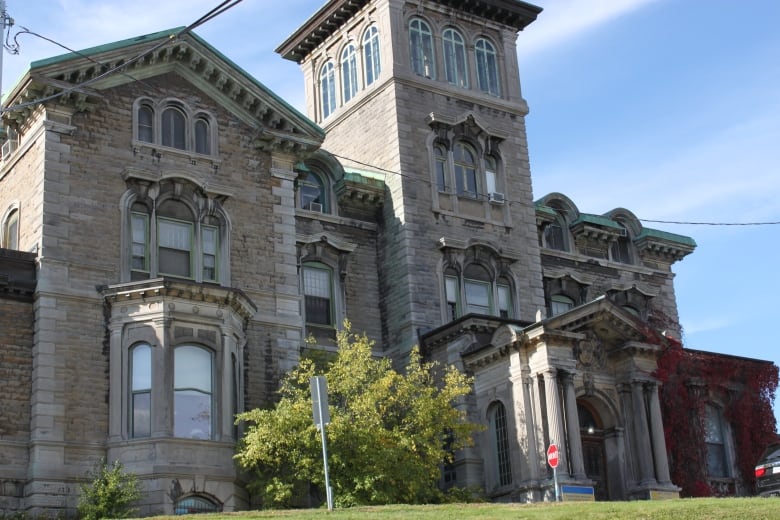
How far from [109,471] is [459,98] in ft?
62.9

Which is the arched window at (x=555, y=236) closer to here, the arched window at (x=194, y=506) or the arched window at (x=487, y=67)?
the arched window at (x=487, y=67)

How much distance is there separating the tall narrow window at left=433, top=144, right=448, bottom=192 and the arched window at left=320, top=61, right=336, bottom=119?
5.52m

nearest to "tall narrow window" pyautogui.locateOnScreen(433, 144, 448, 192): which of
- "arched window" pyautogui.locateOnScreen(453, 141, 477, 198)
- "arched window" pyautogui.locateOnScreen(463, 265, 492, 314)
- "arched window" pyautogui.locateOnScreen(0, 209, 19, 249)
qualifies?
"arched window" pyautogui.locateOnScreen(453, 141, 477, 198)

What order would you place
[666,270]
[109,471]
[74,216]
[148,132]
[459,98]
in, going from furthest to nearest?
[666,270] < [459,98] < [148,132] < [74,216] < [109,471]

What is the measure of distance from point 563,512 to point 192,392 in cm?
1042

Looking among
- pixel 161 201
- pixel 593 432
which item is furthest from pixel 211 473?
pixel 593 432

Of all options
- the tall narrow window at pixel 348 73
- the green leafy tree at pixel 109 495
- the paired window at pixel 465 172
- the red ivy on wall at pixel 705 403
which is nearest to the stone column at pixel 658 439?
the red ivy on wall at pixel 705 403

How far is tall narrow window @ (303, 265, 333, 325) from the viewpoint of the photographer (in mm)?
37094

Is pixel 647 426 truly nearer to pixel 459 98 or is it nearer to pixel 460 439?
pixel 460 439

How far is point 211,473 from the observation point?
29.1 m

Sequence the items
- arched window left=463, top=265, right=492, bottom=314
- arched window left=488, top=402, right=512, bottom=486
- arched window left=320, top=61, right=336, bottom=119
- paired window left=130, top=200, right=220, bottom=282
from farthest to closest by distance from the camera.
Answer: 1. arched window left=320, top=61, right=336, bottom=119
2. arched window left=463, top=265, right=492, bottom=314
3. arched window left=488, top=402, right=512, bottom=486
4. paired window left=130, top=200, right=220, bottom=282

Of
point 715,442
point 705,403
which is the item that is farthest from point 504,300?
point 715,442

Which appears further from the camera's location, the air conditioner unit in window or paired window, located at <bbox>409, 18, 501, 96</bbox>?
paired window, located at <bbox>409, 18, 501, 96</bbox>

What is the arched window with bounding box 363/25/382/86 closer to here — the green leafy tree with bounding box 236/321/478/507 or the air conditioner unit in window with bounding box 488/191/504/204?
the air conditioner unit in window with bounding box 488/191/504/204
